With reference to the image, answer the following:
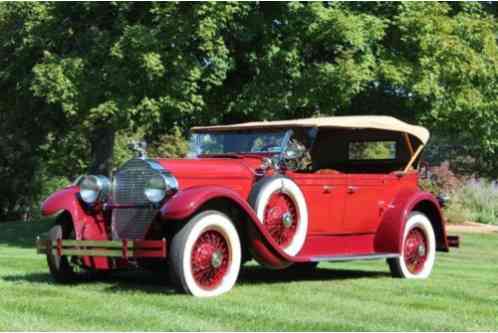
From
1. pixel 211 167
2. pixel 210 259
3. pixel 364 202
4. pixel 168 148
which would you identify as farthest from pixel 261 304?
pixel 168 148

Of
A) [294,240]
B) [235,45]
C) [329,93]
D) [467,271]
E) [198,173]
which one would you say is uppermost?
[235,45]

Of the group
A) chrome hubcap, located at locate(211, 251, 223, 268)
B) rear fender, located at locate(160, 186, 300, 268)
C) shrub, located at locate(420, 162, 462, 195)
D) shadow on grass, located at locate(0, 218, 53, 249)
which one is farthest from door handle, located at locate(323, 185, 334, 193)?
shrub, located at locate(420, 162, 462, 195)

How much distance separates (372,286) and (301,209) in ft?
3.45

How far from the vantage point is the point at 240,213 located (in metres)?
8.28

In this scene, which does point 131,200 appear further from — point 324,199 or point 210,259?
point 324,199

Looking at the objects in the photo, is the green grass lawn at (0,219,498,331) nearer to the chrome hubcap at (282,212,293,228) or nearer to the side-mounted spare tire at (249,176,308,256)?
the side-mounted spare tire at (249,176,308,256)

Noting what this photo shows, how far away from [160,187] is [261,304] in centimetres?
157

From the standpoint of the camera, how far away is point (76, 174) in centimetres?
3231

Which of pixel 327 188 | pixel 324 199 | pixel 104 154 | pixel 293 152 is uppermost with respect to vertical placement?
pixel 104 154

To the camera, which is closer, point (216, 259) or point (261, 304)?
point (261, 304)

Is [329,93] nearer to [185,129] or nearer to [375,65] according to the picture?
[375,65]

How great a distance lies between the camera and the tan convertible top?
9492 mm

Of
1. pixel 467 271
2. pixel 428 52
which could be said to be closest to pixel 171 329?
pixel 467 271

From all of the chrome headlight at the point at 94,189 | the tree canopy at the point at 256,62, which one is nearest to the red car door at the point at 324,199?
the chrome headlight at the point at 94,189
